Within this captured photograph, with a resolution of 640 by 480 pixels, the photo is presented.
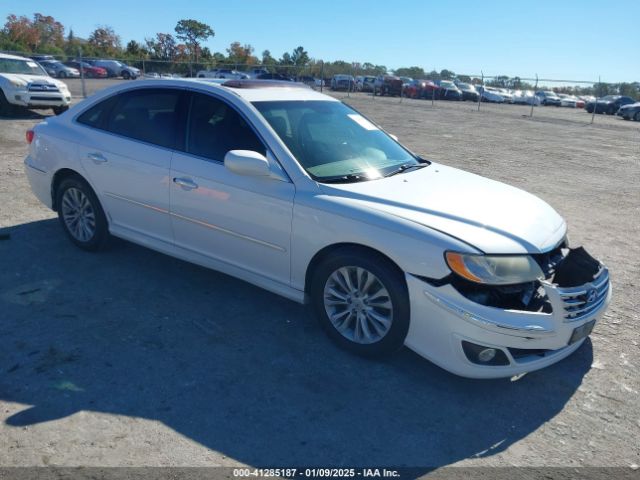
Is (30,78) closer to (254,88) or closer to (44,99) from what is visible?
(44,99)

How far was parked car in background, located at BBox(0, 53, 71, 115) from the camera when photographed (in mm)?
14102

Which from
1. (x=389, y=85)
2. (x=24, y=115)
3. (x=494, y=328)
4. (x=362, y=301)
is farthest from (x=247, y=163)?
(x=389, y=85)

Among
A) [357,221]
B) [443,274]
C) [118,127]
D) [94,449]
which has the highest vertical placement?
[118,127]

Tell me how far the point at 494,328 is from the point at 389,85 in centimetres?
3955

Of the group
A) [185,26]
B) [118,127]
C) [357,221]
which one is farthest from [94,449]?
[185,26]

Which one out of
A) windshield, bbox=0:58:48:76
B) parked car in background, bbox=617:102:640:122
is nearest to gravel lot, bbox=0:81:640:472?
windshield, bbox=0:58:48:76

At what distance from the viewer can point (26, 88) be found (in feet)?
46.5

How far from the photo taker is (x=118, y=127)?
4.80 meters

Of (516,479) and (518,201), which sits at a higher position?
(518,201)

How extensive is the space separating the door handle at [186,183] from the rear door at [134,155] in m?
0.12

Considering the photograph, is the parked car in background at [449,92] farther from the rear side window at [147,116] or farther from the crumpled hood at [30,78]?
the rear side window at [147,116]

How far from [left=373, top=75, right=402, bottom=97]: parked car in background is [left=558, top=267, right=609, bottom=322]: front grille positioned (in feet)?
125

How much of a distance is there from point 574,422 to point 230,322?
7.73ft

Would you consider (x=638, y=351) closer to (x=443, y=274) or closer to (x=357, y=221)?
(x=443, y=274)
